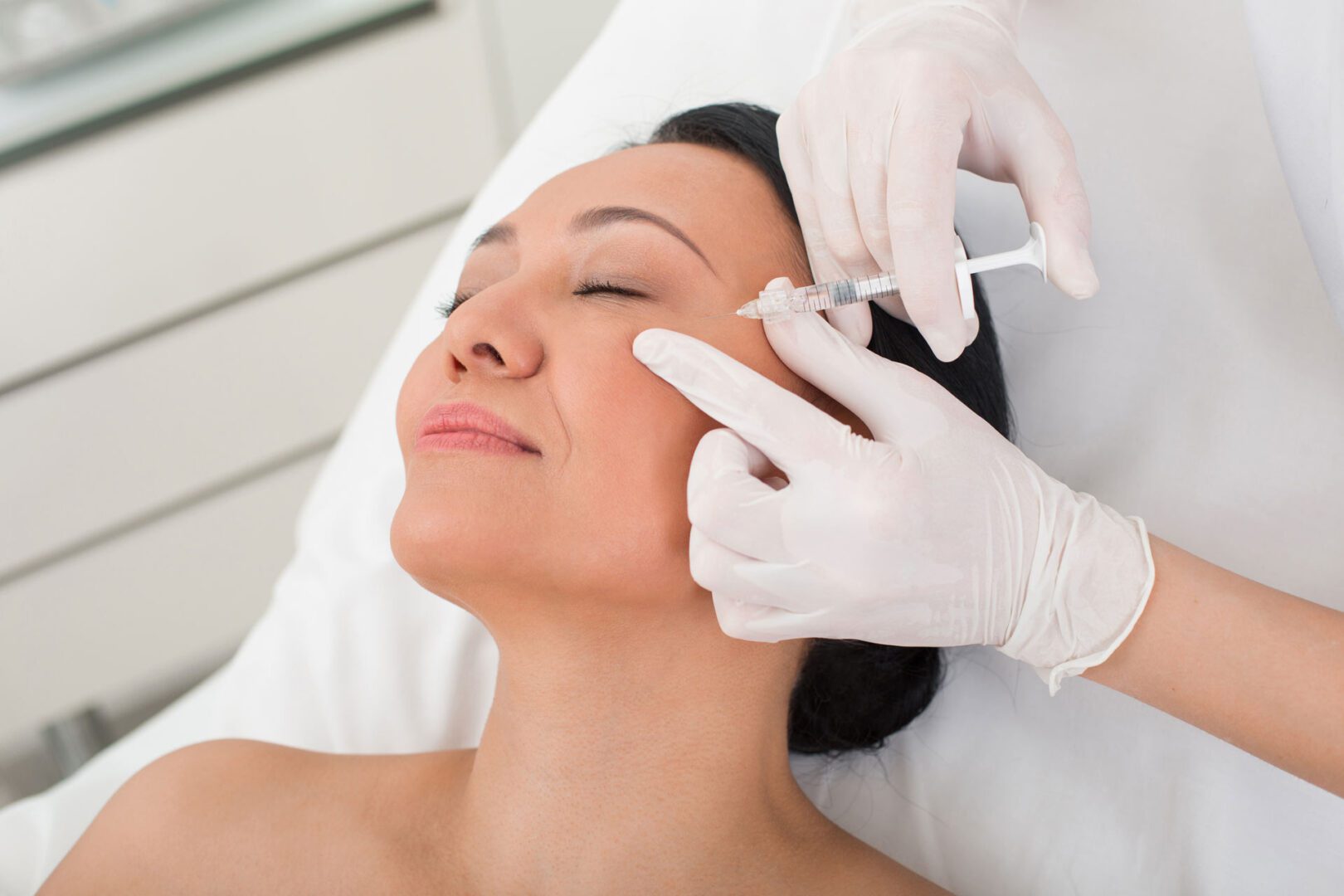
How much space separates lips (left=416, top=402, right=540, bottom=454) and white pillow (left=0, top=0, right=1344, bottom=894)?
1.89ft

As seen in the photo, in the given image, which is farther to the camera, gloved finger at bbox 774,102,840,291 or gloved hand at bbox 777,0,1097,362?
gloved finger at bbox 774,102,840,291

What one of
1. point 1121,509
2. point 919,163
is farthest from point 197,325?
point 1121,509

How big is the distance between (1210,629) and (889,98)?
565 mm

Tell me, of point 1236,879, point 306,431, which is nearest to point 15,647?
point 306,431

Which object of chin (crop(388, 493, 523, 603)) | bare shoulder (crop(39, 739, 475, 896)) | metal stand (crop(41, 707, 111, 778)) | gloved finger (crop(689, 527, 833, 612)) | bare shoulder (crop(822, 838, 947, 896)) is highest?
chin (crop(388, 493, 523, 603))

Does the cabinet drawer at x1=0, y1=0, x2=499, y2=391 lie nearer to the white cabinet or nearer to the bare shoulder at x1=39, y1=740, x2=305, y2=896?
the white cabinet

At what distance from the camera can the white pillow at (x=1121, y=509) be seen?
1.23 meters

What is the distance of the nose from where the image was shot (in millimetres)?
983

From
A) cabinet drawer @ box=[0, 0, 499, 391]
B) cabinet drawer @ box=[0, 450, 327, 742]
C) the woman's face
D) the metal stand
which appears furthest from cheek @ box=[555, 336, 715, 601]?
the metal stand

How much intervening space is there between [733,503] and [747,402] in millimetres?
92

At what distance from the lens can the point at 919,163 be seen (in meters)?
1.03

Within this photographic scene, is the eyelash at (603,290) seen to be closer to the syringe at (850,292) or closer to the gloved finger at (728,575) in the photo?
the syringe at (850,292)

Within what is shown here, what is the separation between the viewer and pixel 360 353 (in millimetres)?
2238

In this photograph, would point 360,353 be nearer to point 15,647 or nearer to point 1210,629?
point 15,647
